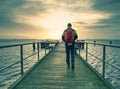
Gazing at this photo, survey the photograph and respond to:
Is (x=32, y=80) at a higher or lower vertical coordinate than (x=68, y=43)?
lower

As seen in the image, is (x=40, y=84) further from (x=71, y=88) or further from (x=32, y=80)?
(x=71, y=88)

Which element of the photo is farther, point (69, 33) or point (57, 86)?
point (69, 33)

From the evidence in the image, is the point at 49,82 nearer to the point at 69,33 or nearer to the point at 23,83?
the point at 23,83

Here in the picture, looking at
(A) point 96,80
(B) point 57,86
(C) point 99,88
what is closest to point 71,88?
(B) point 57,86

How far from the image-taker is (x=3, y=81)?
13.7m

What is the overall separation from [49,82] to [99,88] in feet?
5.14

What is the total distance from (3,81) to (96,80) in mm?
10073

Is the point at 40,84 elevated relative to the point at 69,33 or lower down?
lower down

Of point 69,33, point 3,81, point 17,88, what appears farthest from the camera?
point 3,81

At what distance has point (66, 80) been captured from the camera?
18.5 ft

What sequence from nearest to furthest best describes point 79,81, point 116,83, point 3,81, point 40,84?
point 40,84 → point 79,81 → point 3,81 → point 116,83

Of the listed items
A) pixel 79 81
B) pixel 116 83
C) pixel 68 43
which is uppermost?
pixel 68 43

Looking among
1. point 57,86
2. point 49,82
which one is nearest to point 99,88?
point 57,86

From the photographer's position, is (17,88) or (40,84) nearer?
(17,88)
